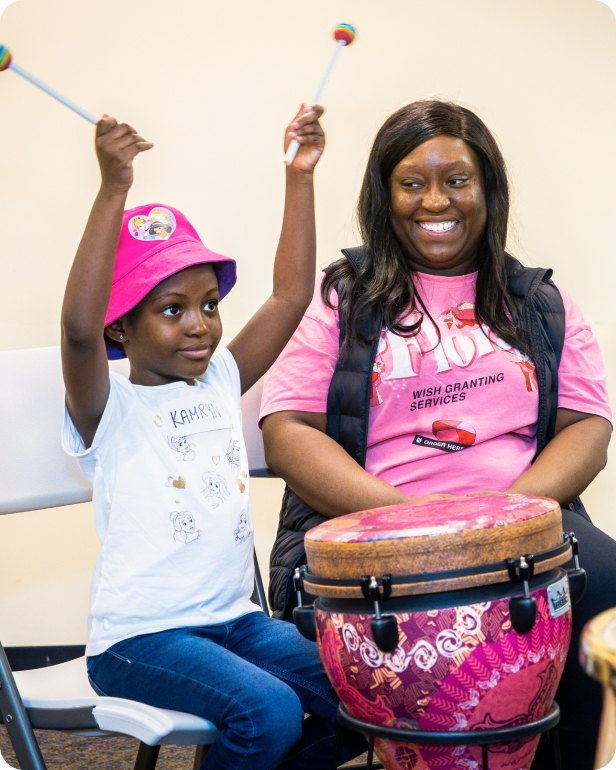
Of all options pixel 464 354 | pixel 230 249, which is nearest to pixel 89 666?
pixel 464 354

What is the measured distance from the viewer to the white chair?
1.26 metres

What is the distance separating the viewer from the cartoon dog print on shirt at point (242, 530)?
4.57ft

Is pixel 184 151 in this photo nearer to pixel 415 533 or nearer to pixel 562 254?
pixel 562 254

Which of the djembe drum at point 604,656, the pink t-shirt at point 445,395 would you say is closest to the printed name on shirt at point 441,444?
the pink t-shirt at point 445,395

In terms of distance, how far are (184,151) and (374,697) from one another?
1725 mm

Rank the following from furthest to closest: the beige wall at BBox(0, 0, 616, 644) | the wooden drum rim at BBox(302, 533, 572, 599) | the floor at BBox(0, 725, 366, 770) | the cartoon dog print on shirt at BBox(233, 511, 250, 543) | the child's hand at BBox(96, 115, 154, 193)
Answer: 1. the beige wall at BBox(0, 0, 616, 644)
2. the floor at BBox(0, 725, 366, 770)
3. the cartoon dog print on shirt at BBox(233, 511, 250, 543)
4. the child's hand at BBox(96, 115, 154, 193)
5. the wooden drum rim at BBox(302, 533, 572, 599)

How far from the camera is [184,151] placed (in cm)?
246

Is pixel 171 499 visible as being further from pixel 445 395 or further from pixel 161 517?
pixel 445 395

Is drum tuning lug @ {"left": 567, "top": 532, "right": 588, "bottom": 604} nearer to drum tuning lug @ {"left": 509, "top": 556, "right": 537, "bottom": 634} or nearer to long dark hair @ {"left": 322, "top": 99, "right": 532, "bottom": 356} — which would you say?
drum tuning lug @ {"left": 509, "top": 556, "right": 537, "bottom": 634}

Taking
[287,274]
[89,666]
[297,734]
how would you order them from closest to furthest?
1. [297,734]
2. [89,666]
3. [287,274]

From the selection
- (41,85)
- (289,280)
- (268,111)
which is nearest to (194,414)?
(289,280)

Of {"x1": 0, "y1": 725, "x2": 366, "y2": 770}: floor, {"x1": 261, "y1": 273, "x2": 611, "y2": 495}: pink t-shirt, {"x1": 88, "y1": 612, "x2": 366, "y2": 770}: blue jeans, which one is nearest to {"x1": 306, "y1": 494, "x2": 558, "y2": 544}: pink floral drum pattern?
{"x1": 88, "y1": 612, "x2": 366, "y2": 770}: blue jeans

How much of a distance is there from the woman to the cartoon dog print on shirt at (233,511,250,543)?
0.50ft

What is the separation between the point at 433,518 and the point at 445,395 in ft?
1.80
